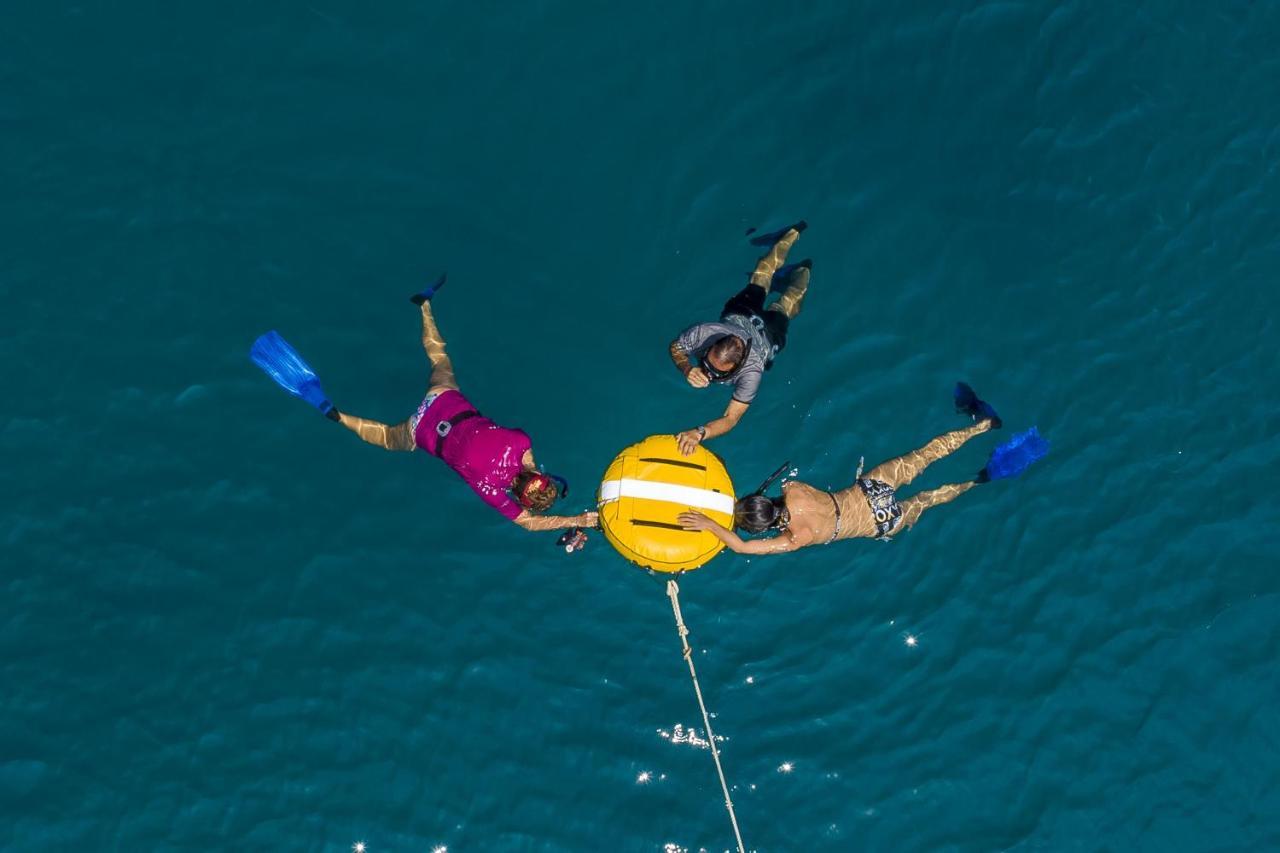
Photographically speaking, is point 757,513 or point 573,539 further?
point 573,539

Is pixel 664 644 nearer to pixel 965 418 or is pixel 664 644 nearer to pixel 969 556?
pixel 969 556

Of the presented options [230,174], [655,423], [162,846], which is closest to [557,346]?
[655,423]

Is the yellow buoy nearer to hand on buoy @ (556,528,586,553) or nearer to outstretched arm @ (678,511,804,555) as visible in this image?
outstretched arm @ (678,511,804,555)

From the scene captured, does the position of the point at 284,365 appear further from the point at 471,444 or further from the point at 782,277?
the point at 782,277

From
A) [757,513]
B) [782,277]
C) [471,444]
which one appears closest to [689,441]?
[757,513]

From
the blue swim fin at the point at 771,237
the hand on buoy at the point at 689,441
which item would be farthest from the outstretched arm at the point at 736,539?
the blue swim fin at the point at 771,237
